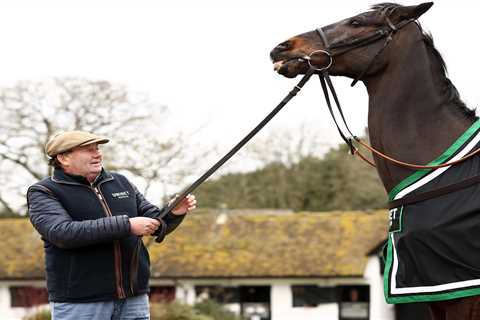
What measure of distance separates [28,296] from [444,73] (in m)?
22.8

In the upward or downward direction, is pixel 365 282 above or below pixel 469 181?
below

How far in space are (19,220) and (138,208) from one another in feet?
78.6

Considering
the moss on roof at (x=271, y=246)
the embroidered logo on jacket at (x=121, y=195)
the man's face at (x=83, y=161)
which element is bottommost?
the moss on roof at (x=271, y=246)

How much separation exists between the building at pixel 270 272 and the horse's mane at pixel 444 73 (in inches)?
777

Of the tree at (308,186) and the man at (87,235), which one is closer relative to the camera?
the man at (87,235)

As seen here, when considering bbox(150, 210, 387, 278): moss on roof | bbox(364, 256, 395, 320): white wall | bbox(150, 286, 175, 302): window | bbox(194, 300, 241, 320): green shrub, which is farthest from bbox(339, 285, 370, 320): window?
bbox(194, 300, 241, 320): green shrub

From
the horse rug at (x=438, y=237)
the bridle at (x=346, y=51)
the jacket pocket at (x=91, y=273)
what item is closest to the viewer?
the horse rug at (x=438, y=237)

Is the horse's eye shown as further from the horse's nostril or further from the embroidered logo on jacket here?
the embroidered logo on jacket

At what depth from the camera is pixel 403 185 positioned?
3.50m

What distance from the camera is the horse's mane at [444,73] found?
3568 mm

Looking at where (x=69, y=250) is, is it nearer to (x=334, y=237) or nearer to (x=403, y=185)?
(x=403, y=185)

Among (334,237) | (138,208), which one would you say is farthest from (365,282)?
(138,208)

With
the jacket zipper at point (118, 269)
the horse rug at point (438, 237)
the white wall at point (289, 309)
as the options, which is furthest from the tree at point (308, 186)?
the horse rug at point (438, 237)

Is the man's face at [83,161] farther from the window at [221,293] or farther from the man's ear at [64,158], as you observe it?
the window at [221,293]
